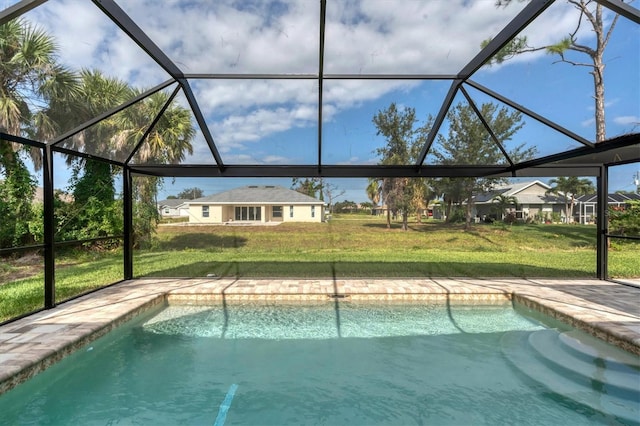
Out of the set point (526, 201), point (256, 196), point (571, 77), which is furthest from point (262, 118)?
point (526, 201)

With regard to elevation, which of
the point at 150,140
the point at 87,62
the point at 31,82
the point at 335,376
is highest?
the point at 31,82

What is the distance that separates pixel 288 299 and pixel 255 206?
1260cm

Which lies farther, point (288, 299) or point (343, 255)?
point (343, 255)

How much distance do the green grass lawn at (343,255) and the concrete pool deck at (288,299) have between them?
84 cm

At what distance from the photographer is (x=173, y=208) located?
559 inches

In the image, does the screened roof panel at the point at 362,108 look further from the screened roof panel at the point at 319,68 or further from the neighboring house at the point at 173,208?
the neighboring house at the point at 173,208

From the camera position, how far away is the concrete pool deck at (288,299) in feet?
12.4

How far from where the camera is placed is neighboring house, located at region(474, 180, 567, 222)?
16.9m

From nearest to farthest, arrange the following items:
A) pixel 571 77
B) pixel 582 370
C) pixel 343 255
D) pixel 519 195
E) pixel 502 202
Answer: pixel 582 370, pixel 571 77, pixel 343 255, pixel 502 202, pixel 519 195

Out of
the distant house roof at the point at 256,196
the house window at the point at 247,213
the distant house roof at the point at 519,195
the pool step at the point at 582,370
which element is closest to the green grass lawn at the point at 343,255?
the distant house roof at the point at 519,195

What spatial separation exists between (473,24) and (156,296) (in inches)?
243

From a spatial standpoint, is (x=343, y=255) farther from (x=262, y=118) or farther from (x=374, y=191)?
(x=262, y=118)

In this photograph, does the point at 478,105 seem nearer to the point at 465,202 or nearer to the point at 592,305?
the point at 592,305

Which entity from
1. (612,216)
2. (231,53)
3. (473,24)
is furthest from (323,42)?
(612,216)
